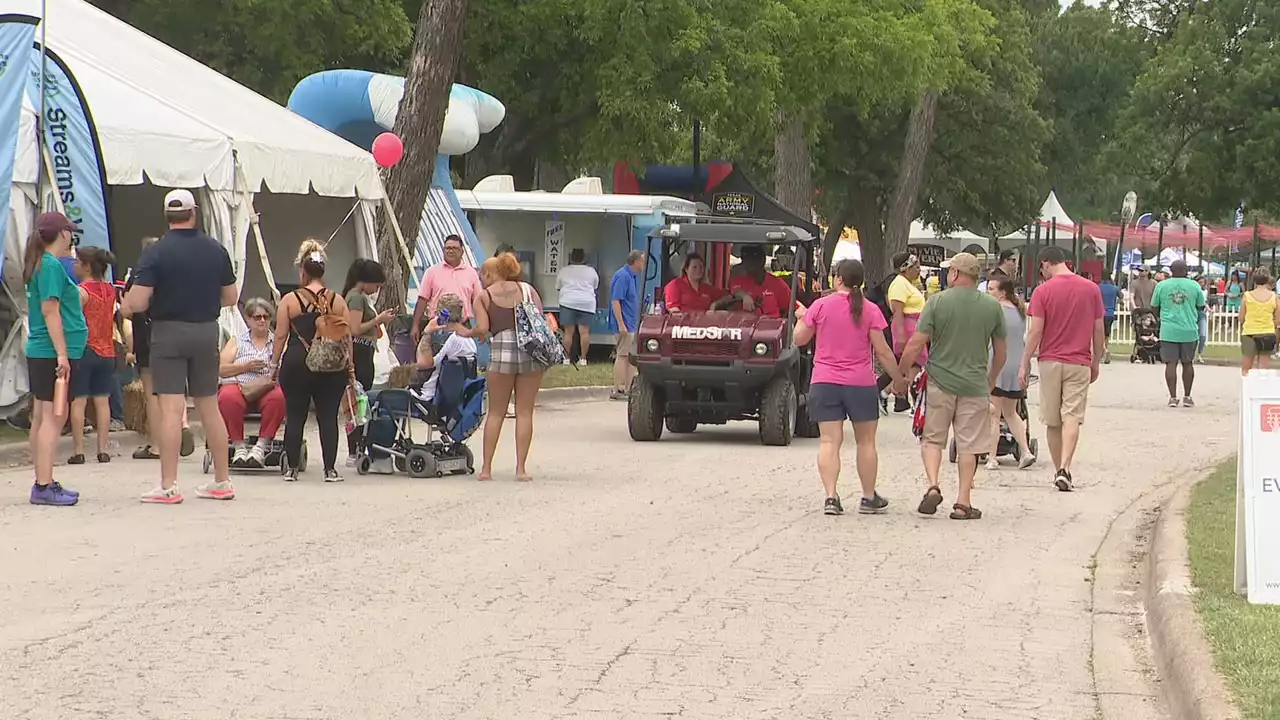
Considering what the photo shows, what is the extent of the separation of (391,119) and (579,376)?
4.40 metres

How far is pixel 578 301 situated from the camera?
29.1 m

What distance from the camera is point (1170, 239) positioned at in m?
63.5

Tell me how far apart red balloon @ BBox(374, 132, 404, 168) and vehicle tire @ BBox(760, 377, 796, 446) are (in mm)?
6049

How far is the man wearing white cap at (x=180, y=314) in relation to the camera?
12086 mm

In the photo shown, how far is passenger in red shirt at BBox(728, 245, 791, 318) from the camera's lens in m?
18.3

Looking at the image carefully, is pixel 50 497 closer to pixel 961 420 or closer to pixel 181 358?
pixel 181 358

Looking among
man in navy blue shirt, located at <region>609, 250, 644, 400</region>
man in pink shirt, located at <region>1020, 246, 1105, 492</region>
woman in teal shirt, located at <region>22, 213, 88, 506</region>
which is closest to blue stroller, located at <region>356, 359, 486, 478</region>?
woman in teal shirt, located at <region>22, 213, 88, 506</region>

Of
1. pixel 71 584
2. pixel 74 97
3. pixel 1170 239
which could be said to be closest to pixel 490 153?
pixel 74 97

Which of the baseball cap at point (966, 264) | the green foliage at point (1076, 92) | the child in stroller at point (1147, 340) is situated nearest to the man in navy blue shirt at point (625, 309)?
the baseball cap at point (966, 264)

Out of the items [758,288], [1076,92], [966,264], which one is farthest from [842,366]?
[1076,92]

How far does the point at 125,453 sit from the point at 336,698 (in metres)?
9.64

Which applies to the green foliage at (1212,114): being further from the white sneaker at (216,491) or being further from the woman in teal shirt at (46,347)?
the woman in teal shirt at (46,347)

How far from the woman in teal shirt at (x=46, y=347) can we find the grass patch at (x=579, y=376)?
12111 mm

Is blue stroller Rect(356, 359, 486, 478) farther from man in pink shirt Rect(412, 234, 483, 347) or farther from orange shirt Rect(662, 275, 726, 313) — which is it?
man in pink shirt Rect(412, 234, 483, 347)
